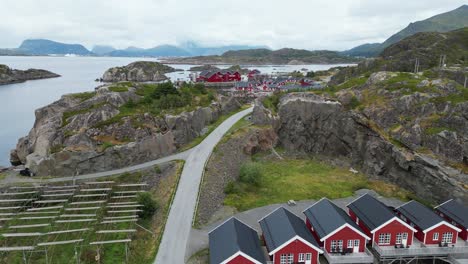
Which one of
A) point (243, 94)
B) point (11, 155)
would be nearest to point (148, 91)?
point (11, 155)

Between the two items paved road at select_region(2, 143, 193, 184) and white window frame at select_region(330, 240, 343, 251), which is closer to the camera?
white window frame at select_region(330, 240, 343, 251)

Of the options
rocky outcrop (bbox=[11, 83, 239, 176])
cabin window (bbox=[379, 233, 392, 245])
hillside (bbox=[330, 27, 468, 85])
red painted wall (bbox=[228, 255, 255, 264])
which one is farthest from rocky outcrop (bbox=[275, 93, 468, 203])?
hillside (bbox=[330, 27, 468, 85])

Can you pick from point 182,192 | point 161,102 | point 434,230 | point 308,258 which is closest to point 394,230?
point 434,230

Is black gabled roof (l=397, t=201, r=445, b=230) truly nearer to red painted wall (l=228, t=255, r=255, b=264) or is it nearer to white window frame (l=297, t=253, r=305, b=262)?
white window frame (l=297, t=253, r=305, b=262)

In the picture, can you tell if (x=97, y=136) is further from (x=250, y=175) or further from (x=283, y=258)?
(x=283, y=258)

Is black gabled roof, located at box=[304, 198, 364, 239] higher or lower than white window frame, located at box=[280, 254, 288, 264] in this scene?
higher

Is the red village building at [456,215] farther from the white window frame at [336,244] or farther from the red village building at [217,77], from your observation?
the red village building at [217,77]
